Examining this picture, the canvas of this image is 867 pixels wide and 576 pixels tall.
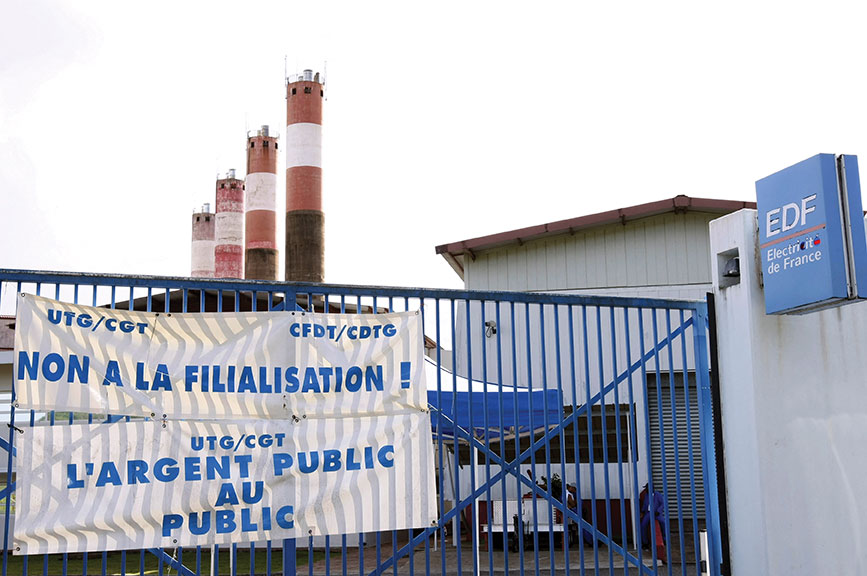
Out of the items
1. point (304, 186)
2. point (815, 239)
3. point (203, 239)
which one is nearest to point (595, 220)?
point (815, 239)

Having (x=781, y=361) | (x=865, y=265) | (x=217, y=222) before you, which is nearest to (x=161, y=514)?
(x=781, y=361)

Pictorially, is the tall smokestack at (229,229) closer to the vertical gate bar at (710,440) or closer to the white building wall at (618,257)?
the white building wall at (618,257)

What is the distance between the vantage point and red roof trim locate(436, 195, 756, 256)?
1953 cm

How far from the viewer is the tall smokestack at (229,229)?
50.4 metres

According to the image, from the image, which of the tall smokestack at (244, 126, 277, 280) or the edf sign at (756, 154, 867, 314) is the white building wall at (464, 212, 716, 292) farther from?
the tall smokestack at (244, 126, 277, 280)

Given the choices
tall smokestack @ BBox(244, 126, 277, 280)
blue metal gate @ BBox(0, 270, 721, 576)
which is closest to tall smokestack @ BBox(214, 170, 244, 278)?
tall smokestack @ BBox(244, 126, 277, 280)

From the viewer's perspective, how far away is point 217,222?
172 ft

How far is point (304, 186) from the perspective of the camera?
42.9m

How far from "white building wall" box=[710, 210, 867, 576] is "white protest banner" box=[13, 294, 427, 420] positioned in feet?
8.18

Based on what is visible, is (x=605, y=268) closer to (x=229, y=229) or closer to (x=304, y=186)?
(x=304, y=186)

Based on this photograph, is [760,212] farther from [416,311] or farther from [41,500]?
[41,500]

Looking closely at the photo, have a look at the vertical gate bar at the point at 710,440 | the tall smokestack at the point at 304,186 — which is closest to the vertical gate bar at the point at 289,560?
the vertical gate bar at the point at 710,440

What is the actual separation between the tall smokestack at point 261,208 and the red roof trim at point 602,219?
1028 inches

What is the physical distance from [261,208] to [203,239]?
430 inches
